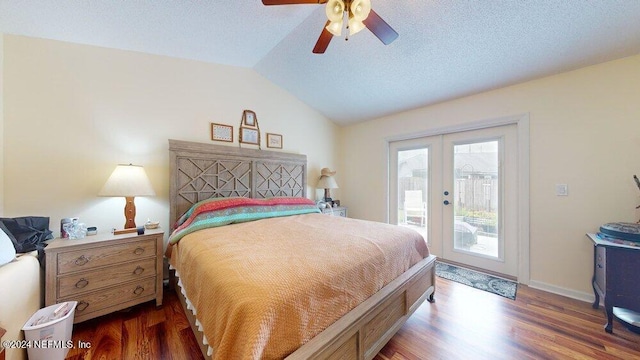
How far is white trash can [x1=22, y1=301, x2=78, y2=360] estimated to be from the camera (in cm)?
134

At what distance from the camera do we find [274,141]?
3541mm

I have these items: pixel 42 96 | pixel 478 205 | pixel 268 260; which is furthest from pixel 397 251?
pixel 42 96

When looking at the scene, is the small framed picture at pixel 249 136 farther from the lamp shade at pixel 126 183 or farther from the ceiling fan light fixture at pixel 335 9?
the ceiling fan light fixture at pixel 335 9

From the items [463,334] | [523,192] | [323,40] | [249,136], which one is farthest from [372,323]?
[249,136]

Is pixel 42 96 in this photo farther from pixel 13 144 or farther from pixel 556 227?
pixel 556 227

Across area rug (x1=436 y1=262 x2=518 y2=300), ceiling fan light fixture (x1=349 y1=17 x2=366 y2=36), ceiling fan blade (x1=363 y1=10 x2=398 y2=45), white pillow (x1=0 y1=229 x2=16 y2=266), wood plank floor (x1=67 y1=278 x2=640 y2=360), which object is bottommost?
wood plank floor (x1=67 y1=278 x2=640 y2=360)

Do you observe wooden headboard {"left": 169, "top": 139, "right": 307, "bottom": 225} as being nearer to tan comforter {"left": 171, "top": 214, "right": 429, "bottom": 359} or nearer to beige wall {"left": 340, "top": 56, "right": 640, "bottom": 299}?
tan comforter {"left": 171, "top": 214, "right": 429, "bottom": 359}

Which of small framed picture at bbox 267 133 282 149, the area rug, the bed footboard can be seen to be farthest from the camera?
small framed picture at bbox 267 133 282 149

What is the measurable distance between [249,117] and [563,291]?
14.0 ft

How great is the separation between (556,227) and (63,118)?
5074 millimetres

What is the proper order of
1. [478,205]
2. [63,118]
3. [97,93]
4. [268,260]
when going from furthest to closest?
[478,205], [97,93], [63,118], [268,260]

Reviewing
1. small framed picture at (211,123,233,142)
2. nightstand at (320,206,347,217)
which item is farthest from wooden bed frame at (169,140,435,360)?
nightstand at (320,206,347,217)

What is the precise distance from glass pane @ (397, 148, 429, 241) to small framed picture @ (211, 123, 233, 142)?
271 centimetres

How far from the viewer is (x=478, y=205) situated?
118 inches
